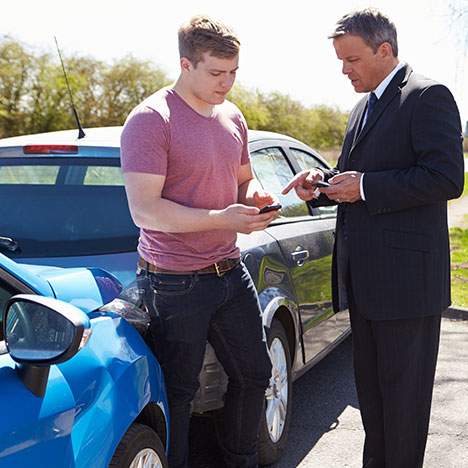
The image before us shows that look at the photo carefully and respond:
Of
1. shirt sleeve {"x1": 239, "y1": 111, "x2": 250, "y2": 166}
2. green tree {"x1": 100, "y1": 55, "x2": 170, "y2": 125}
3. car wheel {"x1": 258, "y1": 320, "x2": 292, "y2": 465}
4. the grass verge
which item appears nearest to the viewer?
shirt sleeve {"x1": 239, "y1": 111, "x2": 250, "y2": 166}

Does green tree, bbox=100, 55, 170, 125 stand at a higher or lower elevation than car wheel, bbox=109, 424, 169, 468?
higher

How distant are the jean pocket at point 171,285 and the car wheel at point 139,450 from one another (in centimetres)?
52

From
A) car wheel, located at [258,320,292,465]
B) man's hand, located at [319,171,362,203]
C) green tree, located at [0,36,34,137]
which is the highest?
green tree, located at [0,36,34,137]

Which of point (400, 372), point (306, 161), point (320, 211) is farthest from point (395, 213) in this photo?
point (306, 161)

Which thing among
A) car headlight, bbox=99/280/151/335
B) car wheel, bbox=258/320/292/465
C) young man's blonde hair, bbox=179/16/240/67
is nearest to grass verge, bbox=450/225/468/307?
car wheel, bbox=258/320/292/465

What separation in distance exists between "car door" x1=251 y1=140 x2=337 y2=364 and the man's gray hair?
4.03 ft

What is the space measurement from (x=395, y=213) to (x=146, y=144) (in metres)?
1.03

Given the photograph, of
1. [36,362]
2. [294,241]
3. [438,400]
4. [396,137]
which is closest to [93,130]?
[294,241]

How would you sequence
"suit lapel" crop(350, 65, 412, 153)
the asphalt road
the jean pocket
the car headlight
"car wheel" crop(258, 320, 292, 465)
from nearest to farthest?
the car headlight → the jean pocket → "suit lapel" crop(350, 65, 412, 153) → "car wheel" crop(258, 320, 292, 465) → the asphalt road

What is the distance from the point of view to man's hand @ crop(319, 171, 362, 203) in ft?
9.67

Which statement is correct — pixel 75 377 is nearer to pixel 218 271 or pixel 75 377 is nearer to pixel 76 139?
pixel 218 271

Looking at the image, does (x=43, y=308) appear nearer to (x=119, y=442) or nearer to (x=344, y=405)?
(x=119, y=442)

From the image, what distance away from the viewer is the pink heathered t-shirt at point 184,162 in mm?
2643

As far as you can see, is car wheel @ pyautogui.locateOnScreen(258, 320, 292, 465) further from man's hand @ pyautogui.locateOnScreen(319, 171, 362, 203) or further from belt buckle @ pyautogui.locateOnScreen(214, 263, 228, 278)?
man's hand @ pyautogui.locateOnScreen(319, 171, 362, 203)
